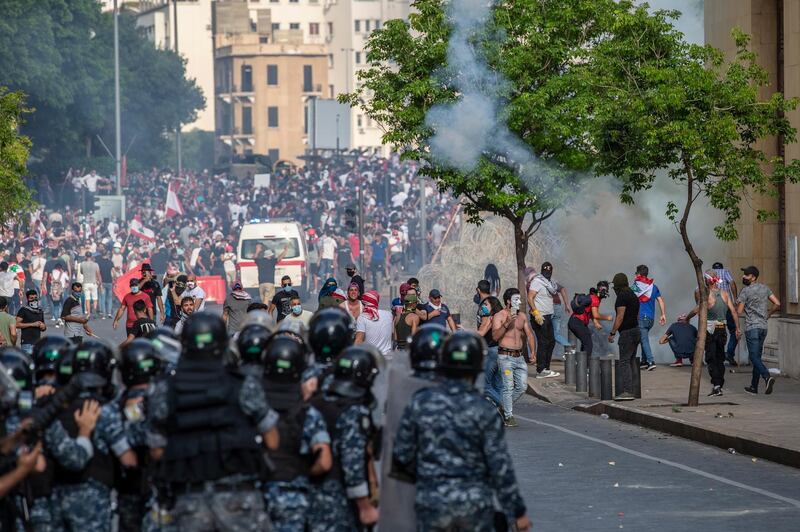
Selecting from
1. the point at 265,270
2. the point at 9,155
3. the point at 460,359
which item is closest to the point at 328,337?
the point at 460,359

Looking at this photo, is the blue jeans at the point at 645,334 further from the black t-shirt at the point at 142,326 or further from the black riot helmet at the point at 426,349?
the black riot helmet at the point at 426,349

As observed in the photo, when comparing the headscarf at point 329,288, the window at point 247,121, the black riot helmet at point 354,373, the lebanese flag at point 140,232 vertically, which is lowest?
the black riot helmet at point 354,373

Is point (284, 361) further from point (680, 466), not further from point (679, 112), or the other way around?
point (679, 112)

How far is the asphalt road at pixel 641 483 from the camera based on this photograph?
1211 centimetres

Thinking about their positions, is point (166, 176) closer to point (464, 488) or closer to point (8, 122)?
point (8, 122)

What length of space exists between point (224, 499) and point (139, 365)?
3.50 ft

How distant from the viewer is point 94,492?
7.91 m

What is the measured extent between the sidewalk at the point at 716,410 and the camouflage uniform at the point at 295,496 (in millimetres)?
8045

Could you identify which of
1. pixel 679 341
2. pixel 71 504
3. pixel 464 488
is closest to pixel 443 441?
pixel 464 488

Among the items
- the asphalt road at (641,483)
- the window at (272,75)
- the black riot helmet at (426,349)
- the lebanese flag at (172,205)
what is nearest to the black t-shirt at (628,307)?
the asphalt road at (641,483)

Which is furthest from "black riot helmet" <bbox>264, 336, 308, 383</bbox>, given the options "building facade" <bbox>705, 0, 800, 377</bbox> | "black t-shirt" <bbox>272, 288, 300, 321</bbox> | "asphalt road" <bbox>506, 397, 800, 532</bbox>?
"building facade" <bbox>705, 0, 800, 377</bbox>

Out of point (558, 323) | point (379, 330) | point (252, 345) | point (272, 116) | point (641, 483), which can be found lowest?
point (641, 483)

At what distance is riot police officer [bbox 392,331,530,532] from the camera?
7395 mm

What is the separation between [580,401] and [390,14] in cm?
14100
